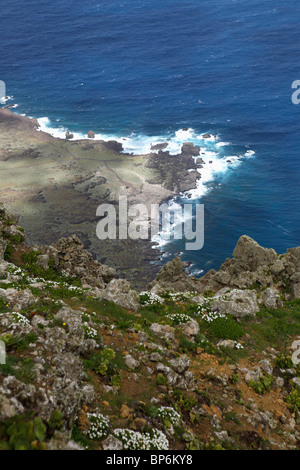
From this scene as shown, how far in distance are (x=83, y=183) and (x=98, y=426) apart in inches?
3886

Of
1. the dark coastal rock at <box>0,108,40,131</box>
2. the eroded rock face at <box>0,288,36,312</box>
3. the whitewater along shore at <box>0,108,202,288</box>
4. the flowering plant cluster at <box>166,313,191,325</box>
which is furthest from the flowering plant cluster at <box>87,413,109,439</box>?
the dark coastal rock at <box>0,108,40,131</box>

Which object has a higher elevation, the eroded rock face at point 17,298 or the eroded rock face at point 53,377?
the eroded rock face at point 17,298

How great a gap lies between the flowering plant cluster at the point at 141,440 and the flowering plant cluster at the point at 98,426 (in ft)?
1.67

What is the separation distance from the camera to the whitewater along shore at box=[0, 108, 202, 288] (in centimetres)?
9019

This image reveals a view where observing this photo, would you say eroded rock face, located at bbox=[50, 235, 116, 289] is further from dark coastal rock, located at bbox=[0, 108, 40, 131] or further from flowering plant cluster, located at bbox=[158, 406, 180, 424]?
dark coastal rock, located at bbox=[0, 108, 40, 131]

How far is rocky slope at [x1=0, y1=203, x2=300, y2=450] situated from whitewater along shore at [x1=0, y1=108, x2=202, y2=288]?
164 ft

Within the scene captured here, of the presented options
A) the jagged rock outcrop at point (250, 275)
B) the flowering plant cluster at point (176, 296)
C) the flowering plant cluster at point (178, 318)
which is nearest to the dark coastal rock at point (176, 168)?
the jagged rock outcrop at point (250, 275)

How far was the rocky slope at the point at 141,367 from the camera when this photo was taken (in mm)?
15406

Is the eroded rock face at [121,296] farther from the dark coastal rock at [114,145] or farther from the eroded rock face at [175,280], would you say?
the dark coastal rock at [114,145]

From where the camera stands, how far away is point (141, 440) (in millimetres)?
16062

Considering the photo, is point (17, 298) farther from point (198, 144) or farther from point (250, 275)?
point (198, 144)

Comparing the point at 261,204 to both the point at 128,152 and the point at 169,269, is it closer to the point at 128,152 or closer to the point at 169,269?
the point at 128,152

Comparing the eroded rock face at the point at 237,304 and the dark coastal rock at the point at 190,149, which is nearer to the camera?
the eroded rock face at the point at 237,304

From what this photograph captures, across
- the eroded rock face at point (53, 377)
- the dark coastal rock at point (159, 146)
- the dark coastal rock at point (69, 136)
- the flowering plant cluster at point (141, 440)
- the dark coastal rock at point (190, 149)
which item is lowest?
the flowering plant cluster at point (141, 440)
